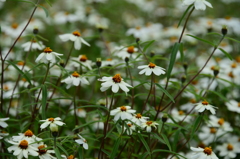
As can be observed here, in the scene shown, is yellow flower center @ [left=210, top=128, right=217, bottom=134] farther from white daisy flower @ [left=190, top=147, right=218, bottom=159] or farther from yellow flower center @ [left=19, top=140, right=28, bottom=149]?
yellow flower center @ [left=19, top=140, right=28, bottom=149]

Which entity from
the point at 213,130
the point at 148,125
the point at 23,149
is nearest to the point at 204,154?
the point at 148,125

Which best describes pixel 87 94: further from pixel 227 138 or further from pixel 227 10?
pixel 227 10

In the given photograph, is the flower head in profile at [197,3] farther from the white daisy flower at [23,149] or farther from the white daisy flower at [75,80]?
the white daisy flower at [23,149]

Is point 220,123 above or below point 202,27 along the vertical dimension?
below

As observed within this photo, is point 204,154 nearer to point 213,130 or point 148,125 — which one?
point 148,125

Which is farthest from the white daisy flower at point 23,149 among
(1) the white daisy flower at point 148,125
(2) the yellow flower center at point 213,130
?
(2) the yellow flower center at point 213,130

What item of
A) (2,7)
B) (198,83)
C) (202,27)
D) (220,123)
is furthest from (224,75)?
A: (2,7)

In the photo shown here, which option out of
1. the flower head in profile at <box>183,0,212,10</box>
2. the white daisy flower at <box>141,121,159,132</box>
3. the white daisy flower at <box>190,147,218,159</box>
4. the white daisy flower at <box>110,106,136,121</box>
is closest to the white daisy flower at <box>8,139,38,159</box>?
the white daisy flower at <box>110,106,136,121</box>

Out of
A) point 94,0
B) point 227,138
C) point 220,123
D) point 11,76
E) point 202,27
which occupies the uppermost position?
point 94,0

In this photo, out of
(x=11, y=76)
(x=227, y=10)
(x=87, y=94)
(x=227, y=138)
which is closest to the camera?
(x=227, y=138)
